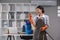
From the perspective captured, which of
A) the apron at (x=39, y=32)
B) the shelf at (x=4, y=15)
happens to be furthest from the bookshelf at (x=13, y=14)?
the apron at (x=39, y=32)

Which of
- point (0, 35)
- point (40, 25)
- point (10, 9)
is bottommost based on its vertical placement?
point (0, 35)

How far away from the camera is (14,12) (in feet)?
21.9

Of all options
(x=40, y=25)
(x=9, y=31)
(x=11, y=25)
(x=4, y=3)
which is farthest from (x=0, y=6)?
(x=40, y=25)

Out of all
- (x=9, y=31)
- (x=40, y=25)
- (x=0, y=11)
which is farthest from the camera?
(x=0, y=11)

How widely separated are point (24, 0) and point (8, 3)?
62 centimetres

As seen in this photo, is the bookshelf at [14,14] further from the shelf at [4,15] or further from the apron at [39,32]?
the apron at [39,32]

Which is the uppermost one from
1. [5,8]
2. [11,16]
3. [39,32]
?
[5,8]

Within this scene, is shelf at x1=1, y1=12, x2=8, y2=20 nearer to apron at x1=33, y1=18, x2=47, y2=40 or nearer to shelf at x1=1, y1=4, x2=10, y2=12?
shelf at x1=1, y1=4, x2=10, y2=12

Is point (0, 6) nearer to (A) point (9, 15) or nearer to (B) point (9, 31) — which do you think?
(A) point (9, 15)

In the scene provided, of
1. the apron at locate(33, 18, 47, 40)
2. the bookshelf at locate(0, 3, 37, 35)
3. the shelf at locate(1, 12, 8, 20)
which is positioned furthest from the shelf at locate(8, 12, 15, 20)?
the apron at locate(33, 18, 47, 40)

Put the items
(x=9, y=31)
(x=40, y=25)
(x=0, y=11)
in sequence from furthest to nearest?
(x=0, y=11) < (x=9, y=31) < (x=40, y=25)

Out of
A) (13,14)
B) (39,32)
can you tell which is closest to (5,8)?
(13,14)

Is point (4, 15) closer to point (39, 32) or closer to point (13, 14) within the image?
point (13, 14)

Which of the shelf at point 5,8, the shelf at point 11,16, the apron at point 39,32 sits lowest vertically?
the apron at point 39,32
